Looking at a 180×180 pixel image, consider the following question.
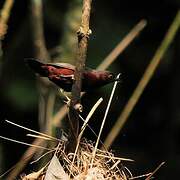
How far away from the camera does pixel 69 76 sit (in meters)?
1.72

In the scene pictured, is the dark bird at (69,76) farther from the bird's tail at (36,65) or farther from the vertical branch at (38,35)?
the vertical branch at (38,35)

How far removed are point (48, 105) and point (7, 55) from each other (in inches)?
42.6

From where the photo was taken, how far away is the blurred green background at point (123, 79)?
341 centimetres

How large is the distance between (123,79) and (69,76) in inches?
79.4

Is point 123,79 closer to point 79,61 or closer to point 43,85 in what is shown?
point 43,85

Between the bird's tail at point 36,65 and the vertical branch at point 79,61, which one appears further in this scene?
the bird's tail at point 36,65

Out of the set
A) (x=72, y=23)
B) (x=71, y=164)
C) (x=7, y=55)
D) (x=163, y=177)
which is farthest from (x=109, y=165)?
(x=163, y=177)

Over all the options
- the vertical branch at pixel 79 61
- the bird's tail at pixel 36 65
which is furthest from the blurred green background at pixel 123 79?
the vertical branch at pixel 79 61

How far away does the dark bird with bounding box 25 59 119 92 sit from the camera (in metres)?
1.72

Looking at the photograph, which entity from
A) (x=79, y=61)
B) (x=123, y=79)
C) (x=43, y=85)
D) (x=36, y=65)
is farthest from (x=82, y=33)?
(x=123, y=79)

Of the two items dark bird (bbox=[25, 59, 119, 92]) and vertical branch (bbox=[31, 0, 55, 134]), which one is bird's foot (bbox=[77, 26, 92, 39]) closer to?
dark bird (bbox=[25, 59, 119, 92])

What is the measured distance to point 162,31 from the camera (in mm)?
3998

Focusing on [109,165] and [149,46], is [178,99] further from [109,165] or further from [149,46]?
[109,165]

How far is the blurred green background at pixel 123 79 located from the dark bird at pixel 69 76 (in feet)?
4.53
